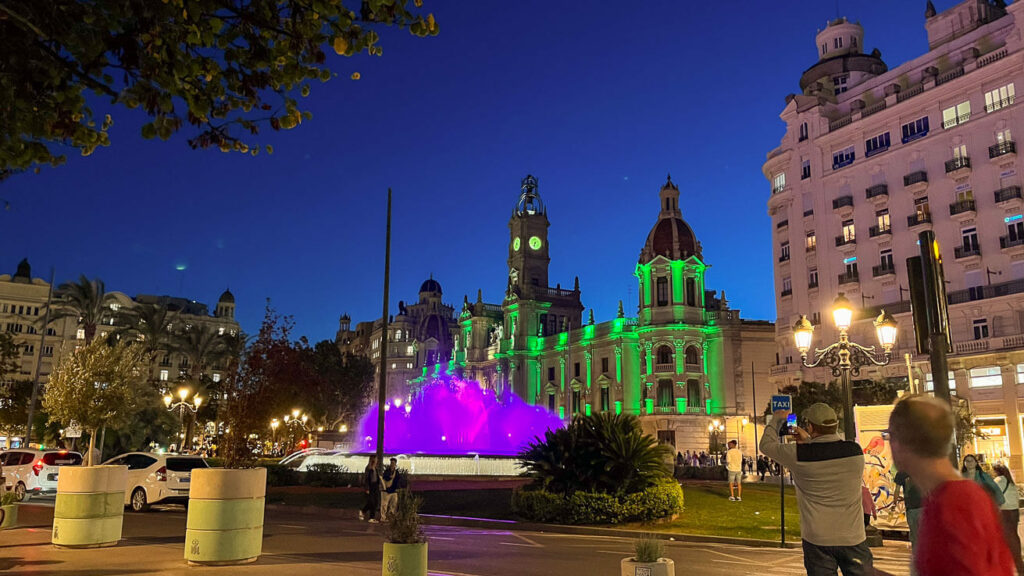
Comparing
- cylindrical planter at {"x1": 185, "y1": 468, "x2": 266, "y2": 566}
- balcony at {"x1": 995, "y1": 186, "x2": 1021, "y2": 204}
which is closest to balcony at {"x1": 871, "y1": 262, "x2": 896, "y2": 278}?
balcony at {"x1": 995, "y1": 186, "x2": 1021, "y2": 204}

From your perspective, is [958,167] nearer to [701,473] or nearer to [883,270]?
[883,270]

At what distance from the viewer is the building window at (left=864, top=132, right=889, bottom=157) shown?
46.7m

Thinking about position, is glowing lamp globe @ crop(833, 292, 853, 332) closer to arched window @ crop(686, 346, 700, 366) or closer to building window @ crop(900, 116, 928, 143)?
building window @ crop(900, 116, 928, 143)

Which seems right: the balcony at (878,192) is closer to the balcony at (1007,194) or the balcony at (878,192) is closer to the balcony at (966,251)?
the balcony at (966,251)

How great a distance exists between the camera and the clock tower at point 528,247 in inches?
3174

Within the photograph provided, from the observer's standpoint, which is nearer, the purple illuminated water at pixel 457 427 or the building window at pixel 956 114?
the building window at pixel 956 114

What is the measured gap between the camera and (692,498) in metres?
22.7

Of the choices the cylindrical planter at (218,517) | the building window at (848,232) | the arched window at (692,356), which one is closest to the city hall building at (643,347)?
the arched window at (692,356)

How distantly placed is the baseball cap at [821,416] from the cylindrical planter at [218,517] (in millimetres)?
7280

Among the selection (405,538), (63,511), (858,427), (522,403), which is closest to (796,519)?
(858,427)

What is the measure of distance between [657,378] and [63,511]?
53061mm

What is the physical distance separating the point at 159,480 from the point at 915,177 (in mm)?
42637

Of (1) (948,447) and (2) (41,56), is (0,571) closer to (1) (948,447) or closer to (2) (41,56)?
(2) (41,56)

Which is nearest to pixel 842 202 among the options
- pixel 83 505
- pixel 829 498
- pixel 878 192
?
pixel 878 192
